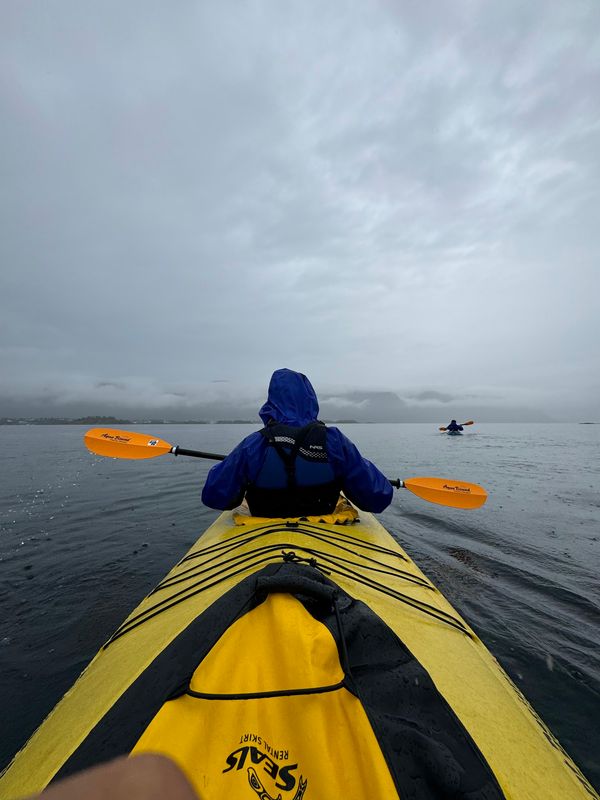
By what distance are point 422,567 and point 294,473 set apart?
377 cm

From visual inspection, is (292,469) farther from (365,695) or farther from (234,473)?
(365,695)

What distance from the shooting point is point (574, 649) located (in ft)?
12.4

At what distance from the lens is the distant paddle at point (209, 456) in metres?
6.00

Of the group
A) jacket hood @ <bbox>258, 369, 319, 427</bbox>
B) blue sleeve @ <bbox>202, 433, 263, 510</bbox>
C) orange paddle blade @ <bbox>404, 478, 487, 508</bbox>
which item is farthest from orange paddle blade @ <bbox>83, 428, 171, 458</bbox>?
orange paddle blade @ <bbox>404, 478, 487, 508</bbox>

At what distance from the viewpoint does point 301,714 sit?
134 centimetres

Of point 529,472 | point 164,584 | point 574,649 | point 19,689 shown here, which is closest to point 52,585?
point 19,689

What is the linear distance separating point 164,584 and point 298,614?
7.61 ft

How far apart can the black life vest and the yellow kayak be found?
166cm

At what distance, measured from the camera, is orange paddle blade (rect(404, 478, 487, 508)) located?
600cm

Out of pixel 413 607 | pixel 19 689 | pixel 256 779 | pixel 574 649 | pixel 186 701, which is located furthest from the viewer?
pixel 574 649

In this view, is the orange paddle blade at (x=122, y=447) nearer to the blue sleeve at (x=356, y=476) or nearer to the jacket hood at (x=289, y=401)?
the jacket hood at (x=289, y=401)

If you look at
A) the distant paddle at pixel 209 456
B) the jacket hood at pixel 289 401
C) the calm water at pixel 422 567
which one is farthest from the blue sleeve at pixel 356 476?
the calm water at pixel 422 567

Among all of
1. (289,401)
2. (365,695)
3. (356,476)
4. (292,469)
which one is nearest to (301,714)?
(365,695)

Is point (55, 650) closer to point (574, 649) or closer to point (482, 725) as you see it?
point (482, 725)
